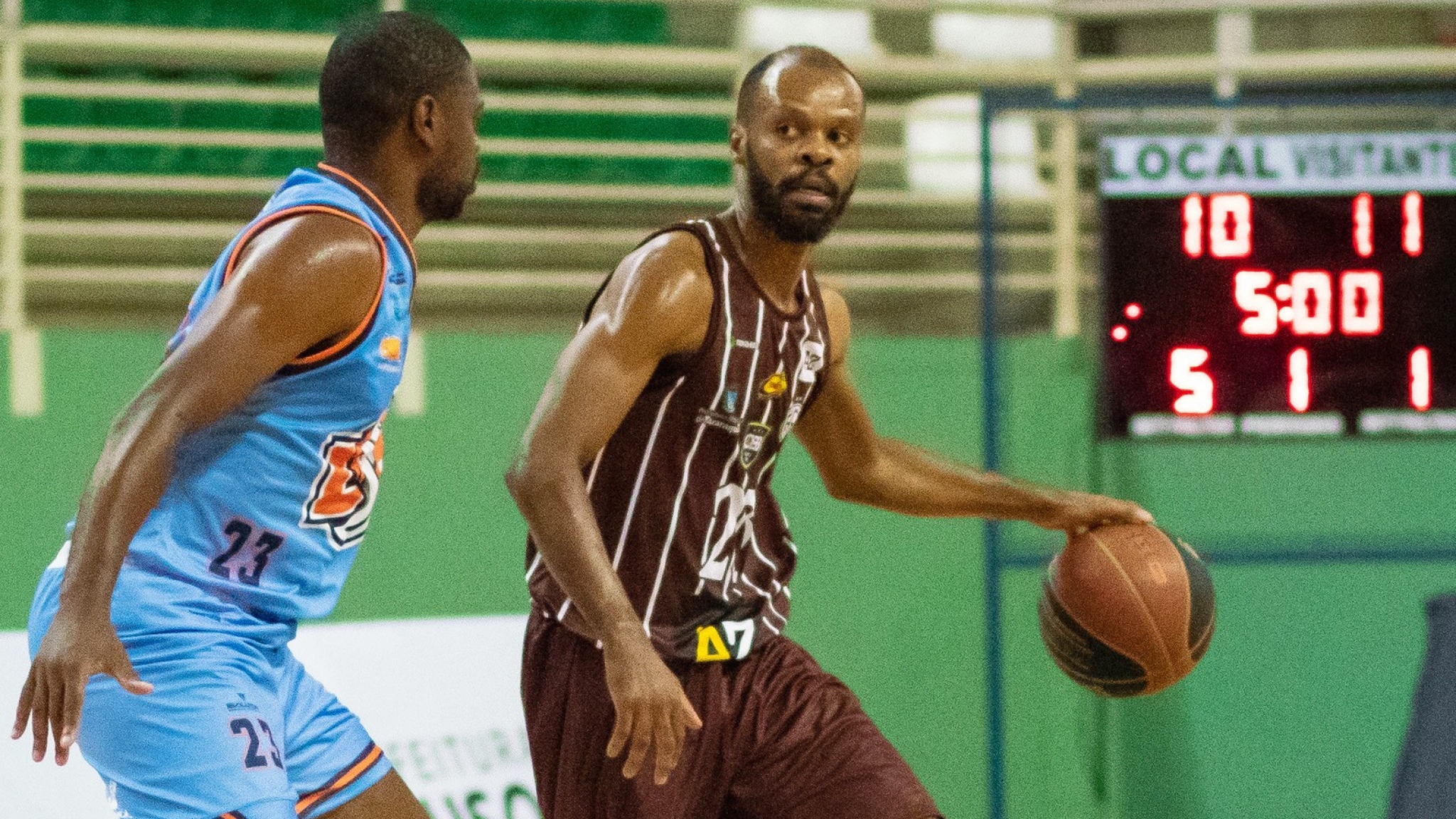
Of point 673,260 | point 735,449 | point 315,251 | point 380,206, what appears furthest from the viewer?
point 735,449

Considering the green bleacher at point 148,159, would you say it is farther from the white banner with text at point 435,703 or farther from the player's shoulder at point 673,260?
the player's shoulder at point 673,260

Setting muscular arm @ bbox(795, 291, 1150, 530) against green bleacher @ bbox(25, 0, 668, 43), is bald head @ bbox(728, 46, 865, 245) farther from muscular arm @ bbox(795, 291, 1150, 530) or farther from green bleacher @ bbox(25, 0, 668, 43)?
green bleacher @ bbox(25, 0, 668, 43)

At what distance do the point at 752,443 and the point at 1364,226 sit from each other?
258cm

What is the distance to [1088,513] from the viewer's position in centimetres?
317

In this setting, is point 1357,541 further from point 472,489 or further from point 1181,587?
point 472,489

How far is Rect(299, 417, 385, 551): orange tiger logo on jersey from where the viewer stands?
2463mm

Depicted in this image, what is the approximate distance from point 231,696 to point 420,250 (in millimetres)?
4346

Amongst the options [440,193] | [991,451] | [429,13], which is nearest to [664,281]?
[440,193]

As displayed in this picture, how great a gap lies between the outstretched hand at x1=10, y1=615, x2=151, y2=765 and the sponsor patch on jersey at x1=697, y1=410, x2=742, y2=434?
3.41ft

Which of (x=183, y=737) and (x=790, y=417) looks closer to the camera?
(x=183, y=737)

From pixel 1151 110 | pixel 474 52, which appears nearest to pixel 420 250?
pixel 474 52

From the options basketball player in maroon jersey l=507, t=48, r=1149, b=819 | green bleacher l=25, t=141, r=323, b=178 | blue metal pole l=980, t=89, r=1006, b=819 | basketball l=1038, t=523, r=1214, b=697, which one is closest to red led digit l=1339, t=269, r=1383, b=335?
blue metal pole l=980, t=89, r=1006, b=819

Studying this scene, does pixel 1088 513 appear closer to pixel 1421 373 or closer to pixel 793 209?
pixel 793 209

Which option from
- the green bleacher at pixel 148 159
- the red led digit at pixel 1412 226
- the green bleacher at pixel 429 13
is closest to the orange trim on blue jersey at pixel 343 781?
the red led digit at pixel 1412 226
